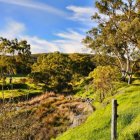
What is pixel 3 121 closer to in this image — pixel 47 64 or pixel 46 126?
pixel 46 126

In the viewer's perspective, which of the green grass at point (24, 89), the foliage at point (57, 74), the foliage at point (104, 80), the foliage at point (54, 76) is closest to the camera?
the foliage at point (104, 80)

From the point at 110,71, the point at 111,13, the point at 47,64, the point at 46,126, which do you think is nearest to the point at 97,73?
the point at 110,71

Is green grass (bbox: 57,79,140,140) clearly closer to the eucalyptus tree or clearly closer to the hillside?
the hillside

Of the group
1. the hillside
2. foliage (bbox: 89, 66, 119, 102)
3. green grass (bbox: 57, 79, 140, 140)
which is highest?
foliage (bbox: 89, 66, 119, 102)

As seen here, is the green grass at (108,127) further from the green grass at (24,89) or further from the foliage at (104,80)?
the green grass at (24,89)

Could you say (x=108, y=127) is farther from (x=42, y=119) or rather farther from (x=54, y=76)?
(x=54, y=76)

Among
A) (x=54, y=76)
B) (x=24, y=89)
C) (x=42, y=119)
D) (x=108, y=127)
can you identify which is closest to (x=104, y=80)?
(x=42, y=119)

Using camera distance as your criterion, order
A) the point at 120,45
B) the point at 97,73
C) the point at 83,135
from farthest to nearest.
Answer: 1. the point at 120,45
2. the point at 97,73
3. the point at 83,135

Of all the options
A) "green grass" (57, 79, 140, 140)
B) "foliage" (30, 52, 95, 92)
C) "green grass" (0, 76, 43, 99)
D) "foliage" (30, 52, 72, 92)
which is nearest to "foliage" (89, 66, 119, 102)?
"green grass" (57, 79, 140, 140)

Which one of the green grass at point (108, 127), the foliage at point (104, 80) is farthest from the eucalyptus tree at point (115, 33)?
the green grass at point (108, 127)

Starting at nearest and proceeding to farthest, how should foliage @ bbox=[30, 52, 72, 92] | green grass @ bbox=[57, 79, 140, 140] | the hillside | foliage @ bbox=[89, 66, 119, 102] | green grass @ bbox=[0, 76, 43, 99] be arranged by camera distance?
green grass @ bbox=[57, 79, 140, 140] < the hillside < foliage @ bbox=[89, 66, 119, 102] < green grass @ bbox=[0, 76, 43, 99] < foliage @ bbox=[30, 52, 72, 92]

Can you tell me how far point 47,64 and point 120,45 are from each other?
2935 centimetres

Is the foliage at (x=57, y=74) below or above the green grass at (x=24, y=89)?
above

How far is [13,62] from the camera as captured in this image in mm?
106562
